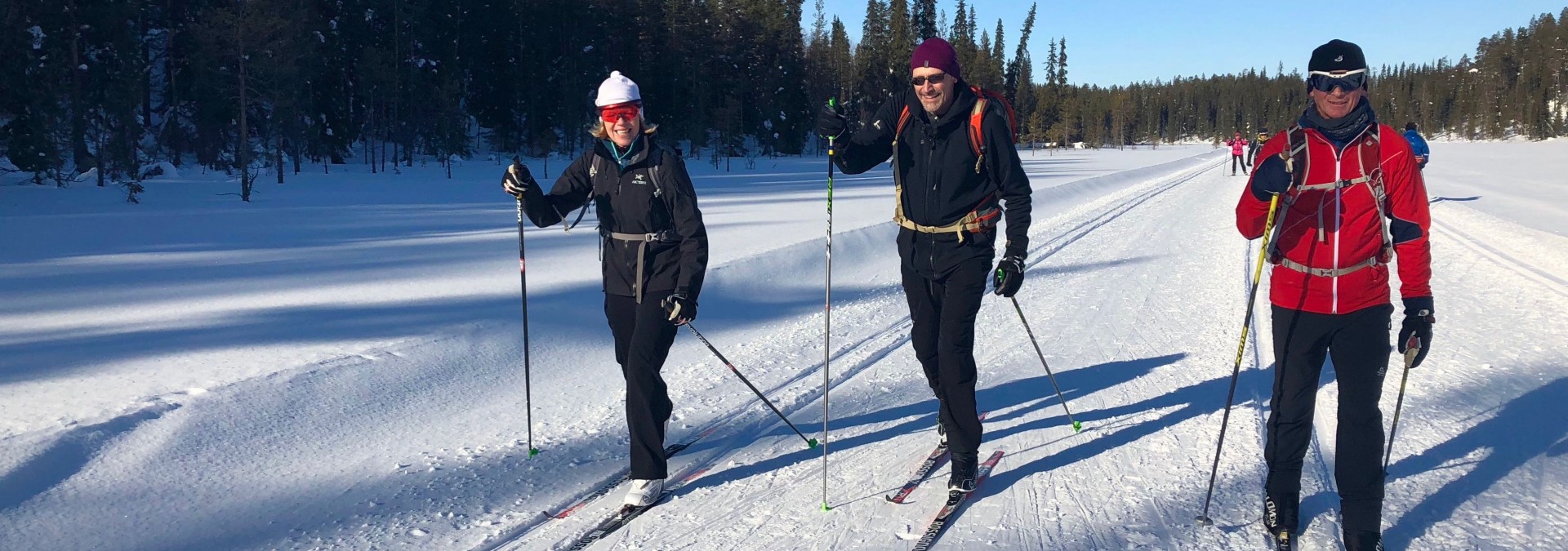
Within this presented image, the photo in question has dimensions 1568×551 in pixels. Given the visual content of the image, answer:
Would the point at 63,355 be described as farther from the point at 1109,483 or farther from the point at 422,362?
the point at 1109,483

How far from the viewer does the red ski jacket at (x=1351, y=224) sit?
3.14 metres

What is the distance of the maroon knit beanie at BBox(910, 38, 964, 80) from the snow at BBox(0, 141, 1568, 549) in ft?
6.09

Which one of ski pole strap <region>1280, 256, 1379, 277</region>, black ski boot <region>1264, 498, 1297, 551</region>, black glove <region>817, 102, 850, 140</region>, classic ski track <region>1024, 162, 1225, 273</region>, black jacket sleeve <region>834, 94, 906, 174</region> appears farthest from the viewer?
classic ski track <region>1024, 162, 1225, 273</region>

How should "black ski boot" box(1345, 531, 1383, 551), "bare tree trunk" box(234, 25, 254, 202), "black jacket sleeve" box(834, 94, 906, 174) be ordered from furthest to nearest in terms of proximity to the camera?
"bare tree trunk" box(234, 25, 254, 202), "black jacket sleeve" box(834, 94, 906, 174), "black ski boot" box(1345, 531, 1383, 551)

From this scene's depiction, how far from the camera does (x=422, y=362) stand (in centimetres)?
597

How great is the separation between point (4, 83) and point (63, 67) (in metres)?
1.27

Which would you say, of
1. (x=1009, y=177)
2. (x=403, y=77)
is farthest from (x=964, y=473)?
(x=403, y=77)

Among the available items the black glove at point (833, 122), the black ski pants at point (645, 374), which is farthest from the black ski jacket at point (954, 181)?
the black ski pants at point (645, 374)

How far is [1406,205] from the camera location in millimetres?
3123

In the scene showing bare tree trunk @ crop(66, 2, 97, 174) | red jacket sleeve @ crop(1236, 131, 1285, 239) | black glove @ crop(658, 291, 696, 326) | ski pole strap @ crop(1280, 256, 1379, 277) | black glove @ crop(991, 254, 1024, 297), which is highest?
bare tree trunk @ crop(66, 2, 97, 174)

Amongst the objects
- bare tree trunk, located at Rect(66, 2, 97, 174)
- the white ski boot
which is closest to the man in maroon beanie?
the white ski boot

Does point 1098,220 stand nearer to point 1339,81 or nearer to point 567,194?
point 1339,81

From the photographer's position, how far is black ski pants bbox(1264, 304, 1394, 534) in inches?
127

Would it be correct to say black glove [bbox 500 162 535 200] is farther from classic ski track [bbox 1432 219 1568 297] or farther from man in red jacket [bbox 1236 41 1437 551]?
classic ski track [bbox 1432 219 1568 297]
